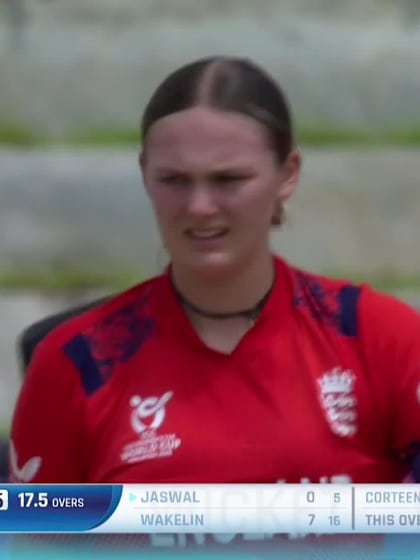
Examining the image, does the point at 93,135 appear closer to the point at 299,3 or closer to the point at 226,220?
the point at 299,3

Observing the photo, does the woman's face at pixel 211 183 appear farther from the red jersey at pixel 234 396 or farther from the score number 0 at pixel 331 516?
the score number 0 at pixel 331 516

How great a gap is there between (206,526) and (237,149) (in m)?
0.31

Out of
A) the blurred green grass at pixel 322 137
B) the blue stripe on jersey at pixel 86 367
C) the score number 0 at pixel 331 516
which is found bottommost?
the score number 0 at pixel 331 516

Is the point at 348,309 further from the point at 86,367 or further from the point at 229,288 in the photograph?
the point at 86,367

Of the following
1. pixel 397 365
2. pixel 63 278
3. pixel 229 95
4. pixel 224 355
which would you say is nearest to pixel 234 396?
pixel 224 355

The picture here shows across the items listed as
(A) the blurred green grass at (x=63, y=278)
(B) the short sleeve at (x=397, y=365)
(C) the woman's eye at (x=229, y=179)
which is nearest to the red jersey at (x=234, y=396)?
(B) the short sleeve at (x=397, y=365)

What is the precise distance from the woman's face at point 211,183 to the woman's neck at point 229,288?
16 millimetres

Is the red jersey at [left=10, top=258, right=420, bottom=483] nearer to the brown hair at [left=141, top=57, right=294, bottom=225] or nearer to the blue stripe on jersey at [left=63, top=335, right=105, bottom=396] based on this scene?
the blue stripe on jersey at [left=63, top=335, right=105, bottom=396]

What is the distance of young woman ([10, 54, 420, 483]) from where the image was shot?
0.98 m

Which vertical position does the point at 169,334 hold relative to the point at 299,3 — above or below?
below

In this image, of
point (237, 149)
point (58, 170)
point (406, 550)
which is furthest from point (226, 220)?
point (58, 170)

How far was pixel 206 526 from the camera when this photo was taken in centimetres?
97

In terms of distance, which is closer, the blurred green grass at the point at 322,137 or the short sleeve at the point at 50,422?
the short sleeve at the point at 50,422

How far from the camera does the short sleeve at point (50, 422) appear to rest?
1003mm
